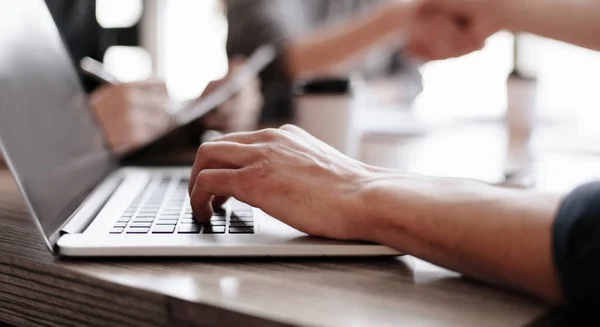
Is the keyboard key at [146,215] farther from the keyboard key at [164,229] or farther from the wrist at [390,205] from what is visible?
the wrist at [390,205]

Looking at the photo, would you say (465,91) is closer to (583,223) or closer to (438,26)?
(438,26)

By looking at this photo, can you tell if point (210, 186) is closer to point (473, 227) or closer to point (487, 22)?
point (473, 227)

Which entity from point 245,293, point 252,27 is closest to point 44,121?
point 245,293

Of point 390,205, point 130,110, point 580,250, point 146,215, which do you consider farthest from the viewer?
point 130,110

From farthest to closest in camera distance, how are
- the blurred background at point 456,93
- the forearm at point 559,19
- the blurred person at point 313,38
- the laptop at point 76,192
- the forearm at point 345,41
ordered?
the forearm at point 345,41 < the blurred person at point 313,38 < the blurred background at point 456,93 < the forearm at point 559,19 < the laptop at point 76,192

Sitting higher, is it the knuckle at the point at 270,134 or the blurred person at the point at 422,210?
the knuckle at the point at 270,134

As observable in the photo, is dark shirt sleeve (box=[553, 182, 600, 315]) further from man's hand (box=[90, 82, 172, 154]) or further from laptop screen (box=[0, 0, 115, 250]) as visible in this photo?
man's hand (box=[90, 82, 172, 154])

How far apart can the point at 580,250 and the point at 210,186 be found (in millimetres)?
308

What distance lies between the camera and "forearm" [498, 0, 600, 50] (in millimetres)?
912

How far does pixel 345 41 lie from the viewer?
1811mm

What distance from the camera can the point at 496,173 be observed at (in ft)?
2.93

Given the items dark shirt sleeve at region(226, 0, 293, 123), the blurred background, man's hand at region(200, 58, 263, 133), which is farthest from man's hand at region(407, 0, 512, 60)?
dark shirt sleeve at region(226, 0, 293, 123)

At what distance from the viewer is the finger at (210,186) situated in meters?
0.53

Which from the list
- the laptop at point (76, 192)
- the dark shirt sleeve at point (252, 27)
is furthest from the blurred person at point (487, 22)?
the laptop at point (76, 192)
